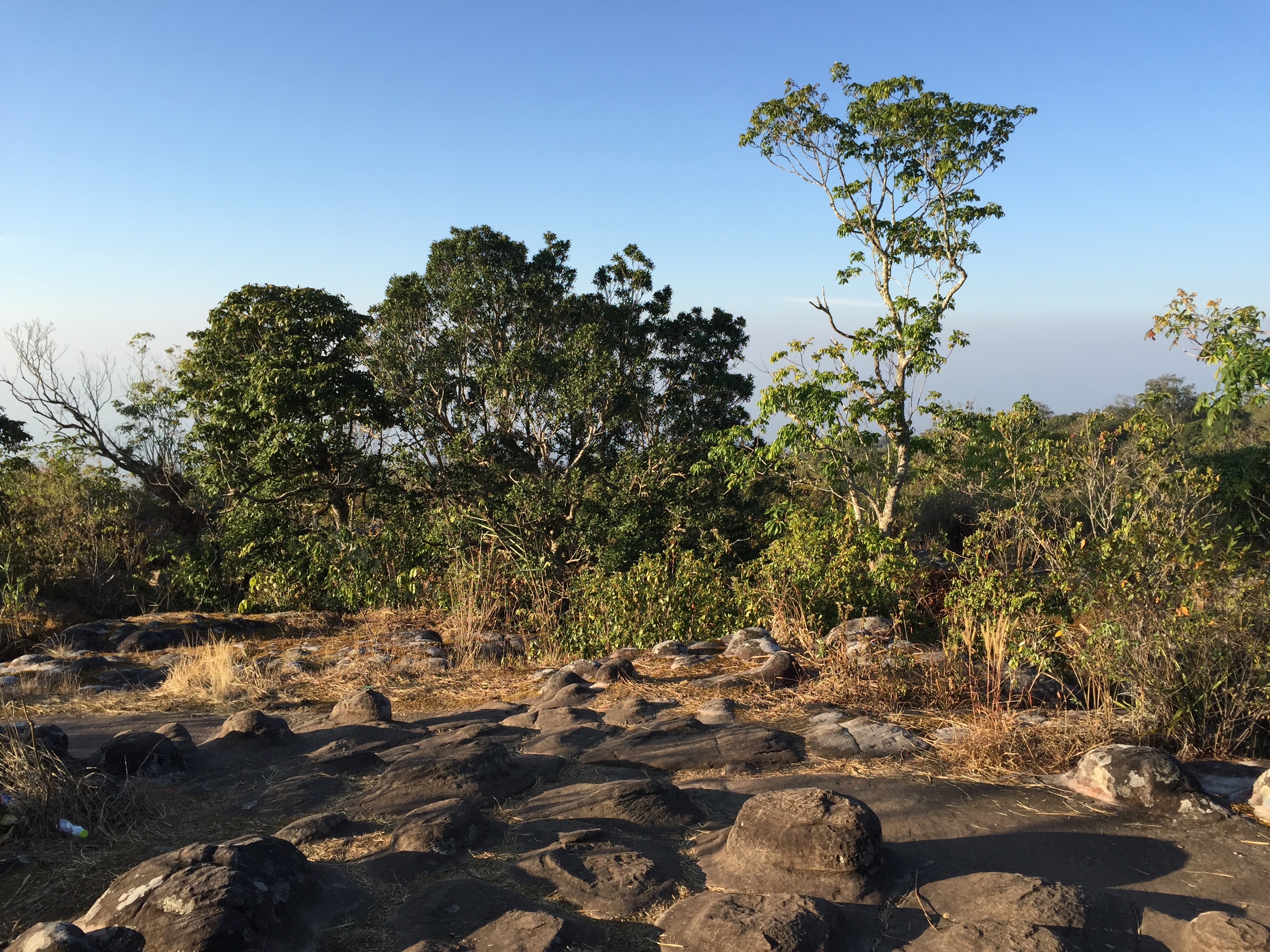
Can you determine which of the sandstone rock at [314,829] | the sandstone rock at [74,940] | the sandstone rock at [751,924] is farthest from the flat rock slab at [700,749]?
the sandstone rock at [74,940]

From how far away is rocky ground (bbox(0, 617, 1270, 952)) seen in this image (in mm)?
2789

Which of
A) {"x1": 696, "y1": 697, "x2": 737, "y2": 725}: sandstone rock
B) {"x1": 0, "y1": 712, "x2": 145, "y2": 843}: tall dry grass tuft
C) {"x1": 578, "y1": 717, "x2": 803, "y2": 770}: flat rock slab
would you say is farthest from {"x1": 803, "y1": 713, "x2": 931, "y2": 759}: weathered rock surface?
{"x1": 0, "y1": 712, "x2": 145, "y2": 843}: tall dry grass tuft

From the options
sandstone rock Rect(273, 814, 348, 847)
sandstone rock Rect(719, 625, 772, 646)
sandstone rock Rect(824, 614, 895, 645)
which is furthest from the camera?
sandstone rock Rect(719, 625, 772, 646)

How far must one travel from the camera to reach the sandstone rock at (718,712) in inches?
211

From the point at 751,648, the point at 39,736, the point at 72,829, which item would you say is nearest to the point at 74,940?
the point at 72,829

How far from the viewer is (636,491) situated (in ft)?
36.2

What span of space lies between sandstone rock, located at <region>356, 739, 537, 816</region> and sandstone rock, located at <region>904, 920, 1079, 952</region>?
2068 mm

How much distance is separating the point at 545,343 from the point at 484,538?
2.74 metres

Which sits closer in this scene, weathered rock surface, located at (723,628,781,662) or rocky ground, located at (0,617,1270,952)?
rocky ground, located at (0,617,1270,952)

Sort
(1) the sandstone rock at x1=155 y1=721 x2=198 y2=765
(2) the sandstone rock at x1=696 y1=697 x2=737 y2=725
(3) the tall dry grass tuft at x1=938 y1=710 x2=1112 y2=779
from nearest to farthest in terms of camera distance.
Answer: (3) the tall dry grass tuft at x1=938 y1=710 x2=1112 y2=779 → (1) the sandstone rock at x1=155 y1=721 x2=198 y2=765 → (2) the sandstone rock at x1=696 y1=697 x2=737 y2=725

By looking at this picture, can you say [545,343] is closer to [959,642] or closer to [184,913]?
[959,642]

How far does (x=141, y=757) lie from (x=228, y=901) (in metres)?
2.17

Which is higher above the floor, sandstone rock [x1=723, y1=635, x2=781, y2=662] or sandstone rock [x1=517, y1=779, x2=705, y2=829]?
sandstone rock [x1=723, y1=635, x2=781, y2=662]

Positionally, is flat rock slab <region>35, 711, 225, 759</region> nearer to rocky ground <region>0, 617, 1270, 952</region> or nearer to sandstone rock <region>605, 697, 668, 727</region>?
rocky ground <region>0, 617, 1270, 952</region>
